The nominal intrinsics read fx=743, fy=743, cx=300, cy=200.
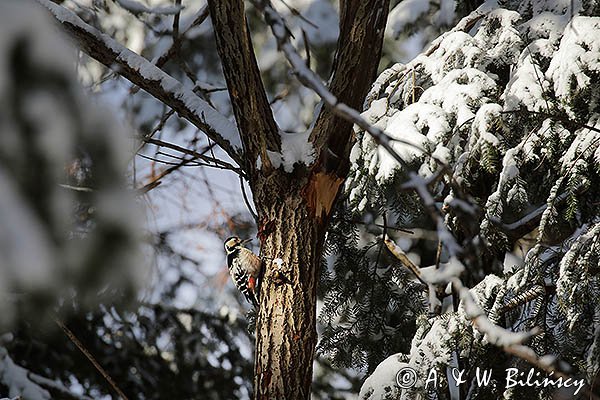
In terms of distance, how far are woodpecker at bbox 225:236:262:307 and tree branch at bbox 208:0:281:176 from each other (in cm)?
34

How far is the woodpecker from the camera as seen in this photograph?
2.74m

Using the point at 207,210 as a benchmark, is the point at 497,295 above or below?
below

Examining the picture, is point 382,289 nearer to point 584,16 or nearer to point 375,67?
point 375,67

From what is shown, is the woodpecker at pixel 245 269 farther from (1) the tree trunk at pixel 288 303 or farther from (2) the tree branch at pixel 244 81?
(2) the tree branch at pixel 244 81

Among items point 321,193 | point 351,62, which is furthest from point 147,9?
point 321,193

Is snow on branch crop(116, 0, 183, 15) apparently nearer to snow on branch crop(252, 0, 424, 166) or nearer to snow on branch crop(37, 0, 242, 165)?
snow on branch crop(37, 0, 242, 165)

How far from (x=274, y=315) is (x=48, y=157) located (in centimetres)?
190

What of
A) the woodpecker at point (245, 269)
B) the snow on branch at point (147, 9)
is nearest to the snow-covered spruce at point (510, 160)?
the woodpecker at point (245, 269)

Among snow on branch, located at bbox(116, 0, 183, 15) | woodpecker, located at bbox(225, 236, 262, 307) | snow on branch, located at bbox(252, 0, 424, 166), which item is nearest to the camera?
snow on branch, located at bbox(252, 0, 424, 166)

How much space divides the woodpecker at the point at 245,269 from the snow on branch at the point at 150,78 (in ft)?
1.27

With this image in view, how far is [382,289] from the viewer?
3486 mm

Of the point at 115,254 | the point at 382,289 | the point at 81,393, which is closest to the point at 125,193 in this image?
the point at 115,254

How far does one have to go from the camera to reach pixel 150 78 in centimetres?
280

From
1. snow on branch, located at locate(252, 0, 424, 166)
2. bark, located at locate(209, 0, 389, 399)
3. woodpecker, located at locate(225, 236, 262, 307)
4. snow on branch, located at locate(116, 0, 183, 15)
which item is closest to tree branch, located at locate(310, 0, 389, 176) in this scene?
bark, located at locate(209, 0, 389, 399)
